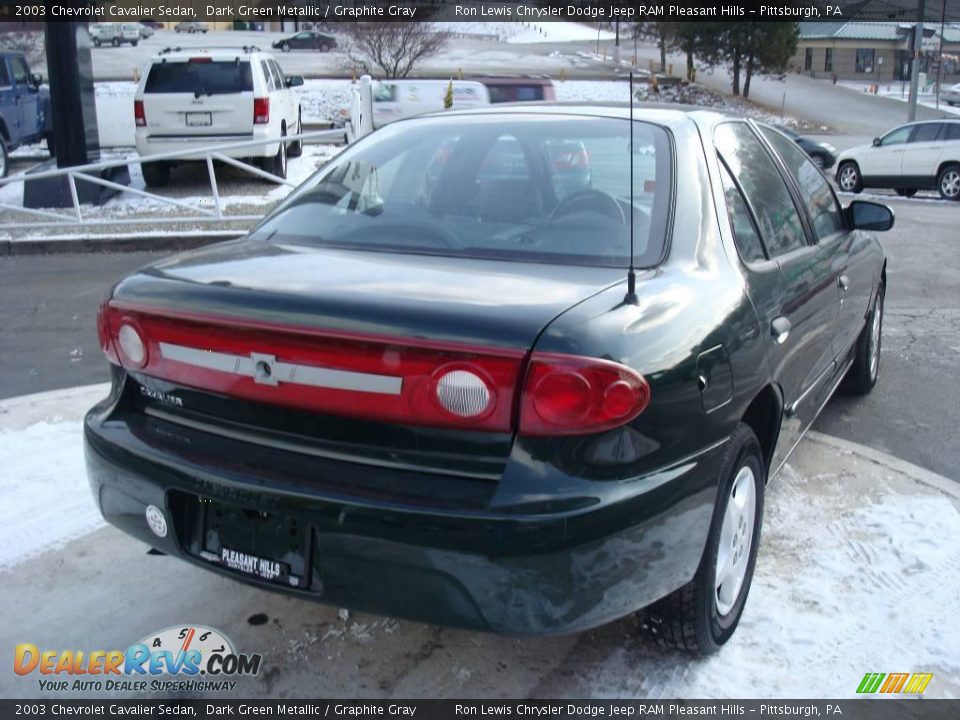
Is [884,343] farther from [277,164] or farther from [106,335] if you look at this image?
[277,164]

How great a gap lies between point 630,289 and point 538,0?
50088 millimetres

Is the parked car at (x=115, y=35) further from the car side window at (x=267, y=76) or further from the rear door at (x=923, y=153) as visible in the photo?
the rear door at (x=923, y=153)

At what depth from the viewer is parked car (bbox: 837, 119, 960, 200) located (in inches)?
683

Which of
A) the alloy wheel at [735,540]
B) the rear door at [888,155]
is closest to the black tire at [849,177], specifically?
the rear door at [888,155]

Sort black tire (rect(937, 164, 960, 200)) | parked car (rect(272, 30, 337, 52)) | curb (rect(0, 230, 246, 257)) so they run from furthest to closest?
parked car (rect(272, 30, 337, 52)), black tire (rect(937, 164, 960, 200)), curb (rect(0, 230, 246, 257))

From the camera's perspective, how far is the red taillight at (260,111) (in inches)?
523

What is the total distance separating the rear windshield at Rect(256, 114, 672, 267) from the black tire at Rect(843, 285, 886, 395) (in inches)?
98.8

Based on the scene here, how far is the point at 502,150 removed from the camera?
3.32 m

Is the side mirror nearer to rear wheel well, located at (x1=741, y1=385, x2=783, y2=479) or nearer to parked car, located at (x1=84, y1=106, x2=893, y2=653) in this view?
parked car, located at (x1=84, y1=106, x2=893, y2=653)

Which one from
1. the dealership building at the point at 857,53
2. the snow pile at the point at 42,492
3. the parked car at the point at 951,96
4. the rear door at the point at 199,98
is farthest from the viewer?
the dealership building at the point at 857,53

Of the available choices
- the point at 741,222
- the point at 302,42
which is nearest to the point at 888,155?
the point at 741,222

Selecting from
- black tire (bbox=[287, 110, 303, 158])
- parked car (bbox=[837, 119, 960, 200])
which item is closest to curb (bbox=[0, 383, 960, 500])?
black tire (bbox=[287, 110, 303, 158])

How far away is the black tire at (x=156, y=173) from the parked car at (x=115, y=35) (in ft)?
157

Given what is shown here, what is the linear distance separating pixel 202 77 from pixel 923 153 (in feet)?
42.2
